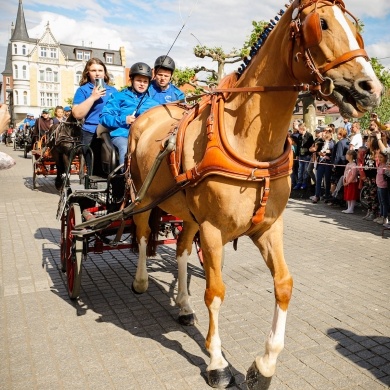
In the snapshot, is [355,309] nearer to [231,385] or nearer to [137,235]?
[231,385]

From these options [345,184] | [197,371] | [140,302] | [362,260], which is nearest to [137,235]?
[140,302]

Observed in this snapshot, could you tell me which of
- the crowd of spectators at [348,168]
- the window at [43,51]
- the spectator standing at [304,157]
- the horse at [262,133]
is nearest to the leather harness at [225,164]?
the horse at [262,133]

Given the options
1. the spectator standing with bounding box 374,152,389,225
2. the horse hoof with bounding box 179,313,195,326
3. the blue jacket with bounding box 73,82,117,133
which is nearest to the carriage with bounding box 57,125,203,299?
the blue jacket with bounding box 73,82,117,133

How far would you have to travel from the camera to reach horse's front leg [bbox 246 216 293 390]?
272 centimetres

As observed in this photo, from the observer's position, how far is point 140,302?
4.18 meters

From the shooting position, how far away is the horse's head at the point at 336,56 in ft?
6.59

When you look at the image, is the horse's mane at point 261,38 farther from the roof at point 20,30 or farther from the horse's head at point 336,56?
the roof at point 20,30

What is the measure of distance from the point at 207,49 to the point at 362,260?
14355 mm

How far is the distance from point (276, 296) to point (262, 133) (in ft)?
3.90

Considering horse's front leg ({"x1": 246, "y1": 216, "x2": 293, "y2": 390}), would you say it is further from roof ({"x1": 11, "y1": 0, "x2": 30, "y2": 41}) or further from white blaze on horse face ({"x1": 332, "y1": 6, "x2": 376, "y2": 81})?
roof ({"x1": 11, "y1": 0, "x2": 30, "y2": 41})

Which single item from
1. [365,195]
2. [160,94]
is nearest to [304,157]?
[365,195]

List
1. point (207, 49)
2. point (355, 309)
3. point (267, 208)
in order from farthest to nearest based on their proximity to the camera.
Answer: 1. point (207, 49)
2. point (355, 309)
3. point (267, 208)

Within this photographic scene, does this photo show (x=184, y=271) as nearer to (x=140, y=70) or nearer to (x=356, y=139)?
(x=140, y=70)

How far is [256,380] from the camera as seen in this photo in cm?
269
